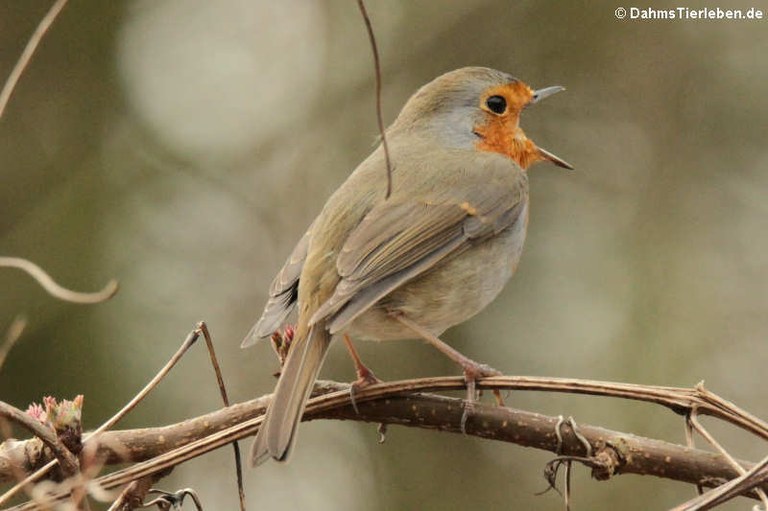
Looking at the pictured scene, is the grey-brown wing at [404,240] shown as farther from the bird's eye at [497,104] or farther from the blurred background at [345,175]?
the blurred background at [345,175]

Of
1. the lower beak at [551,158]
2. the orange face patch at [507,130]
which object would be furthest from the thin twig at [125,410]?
the orange face patch at [507,130]

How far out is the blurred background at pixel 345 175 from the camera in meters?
5.81

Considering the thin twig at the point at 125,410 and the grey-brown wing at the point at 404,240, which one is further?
the grey-brown wing at the point at 404,240

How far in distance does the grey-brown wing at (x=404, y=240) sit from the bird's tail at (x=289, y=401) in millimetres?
165

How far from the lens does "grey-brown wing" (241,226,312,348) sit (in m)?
3.20

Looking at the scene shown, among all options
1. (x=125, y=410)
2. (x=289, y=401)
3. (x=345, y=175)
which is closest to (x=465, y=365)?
Result: (x=289, y=401)

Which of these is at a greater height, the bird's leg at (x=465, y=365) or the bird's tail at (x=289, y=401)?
the bird's tail at (x=289, y=401)

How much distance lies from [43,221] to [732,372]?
393cm

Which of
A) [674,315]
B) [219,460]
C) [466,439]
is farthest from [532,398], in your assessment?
[219,460]

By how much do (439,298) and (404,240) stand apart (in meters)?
0.23

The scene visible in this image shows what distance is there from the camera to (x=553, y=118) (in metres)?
6.89

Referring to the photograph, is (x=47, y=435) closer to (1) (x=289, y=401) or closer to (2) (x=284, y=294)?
(1) (x=289, y=401)

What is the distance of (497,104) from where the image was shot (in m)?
4.32

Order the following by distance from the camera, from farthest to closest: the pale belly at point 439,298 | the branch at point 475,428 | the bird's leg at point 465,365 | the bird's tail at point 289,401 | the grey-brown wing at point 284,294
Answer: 1. the pale belly at point 439,298
2. the grey-brown wing at point 284,294
3. the bird's leg at point 465,365
4. the bird's tail at point 289,401
5. the branch at point 475,428
